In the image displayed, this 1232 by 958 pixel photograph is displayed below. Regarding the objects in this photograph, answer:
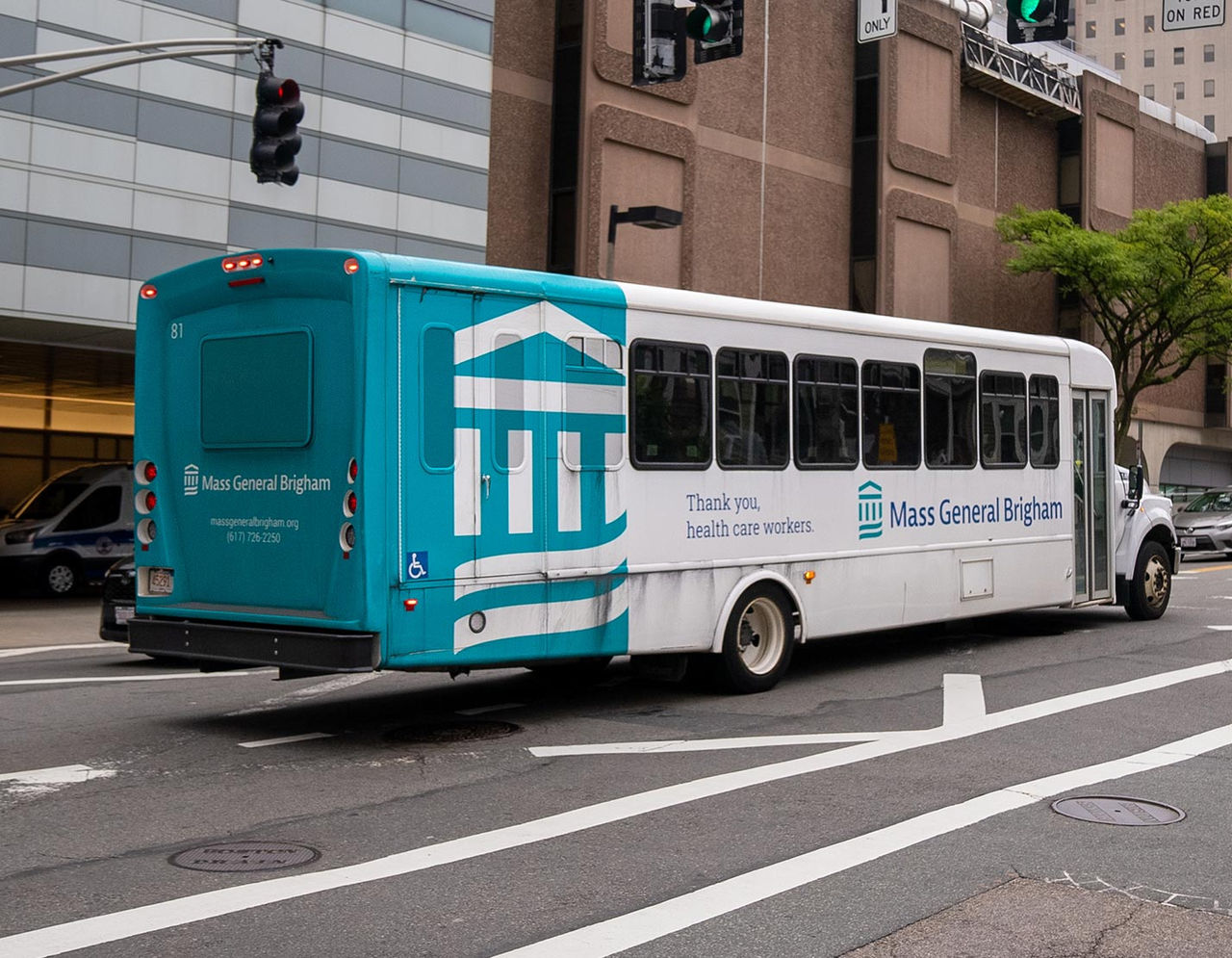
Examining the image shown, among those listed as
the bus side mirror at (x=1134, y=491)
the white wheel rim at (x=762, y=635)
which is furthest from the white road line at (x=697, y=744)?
the bus side mirror at (x=1134, y=491)

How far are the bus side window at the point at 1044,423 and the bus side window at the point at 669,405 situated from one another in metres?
5.00

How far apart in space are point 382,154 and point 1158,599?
55.9ft

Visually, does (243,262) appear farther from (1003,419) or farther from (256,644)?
(1003,419)

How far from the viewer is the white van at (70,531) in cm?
2356

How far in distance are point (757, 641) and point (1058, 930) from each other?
592cm

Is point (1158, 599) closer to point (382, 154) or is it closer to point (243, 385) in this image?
point (243, 385)

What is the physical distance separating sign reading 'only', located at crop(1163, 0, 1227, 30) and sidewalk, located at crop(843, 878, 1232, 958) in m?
10.3

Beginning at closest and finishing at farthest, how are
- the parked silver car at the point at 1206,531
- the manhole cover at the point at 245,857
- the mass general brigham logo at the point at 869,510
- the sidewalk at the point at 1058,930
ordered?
the sidewalk at the point at 1058,930
the manhole cover at the point at 245,857
the mass general brigham logo at the point at 869,510
the parked silver car at the point at 1206,531

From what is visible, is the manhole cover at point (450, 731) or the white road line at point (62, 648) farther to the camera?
the white road line at point (62, 648)

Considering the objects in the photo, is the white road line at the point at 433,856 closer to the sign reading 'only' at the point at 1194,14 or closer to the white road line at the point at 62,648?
the sign reading 'only' at the point at 1194,14

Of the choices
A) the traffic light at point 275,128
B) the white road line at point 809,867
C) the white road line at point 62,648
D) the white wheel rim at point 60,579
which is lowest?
the white road line at point 62,648

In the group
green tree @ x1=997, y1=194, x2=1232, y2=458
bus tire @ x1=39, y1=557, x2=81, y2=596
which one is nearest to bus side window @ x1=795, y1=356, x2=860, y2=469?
bus tire @ x1=39, y1=557, x2=81, y2=596

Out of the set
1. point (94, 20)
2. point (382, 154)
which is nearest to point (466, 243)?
point (382, 154)

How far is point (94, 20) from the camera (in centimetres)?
2308
